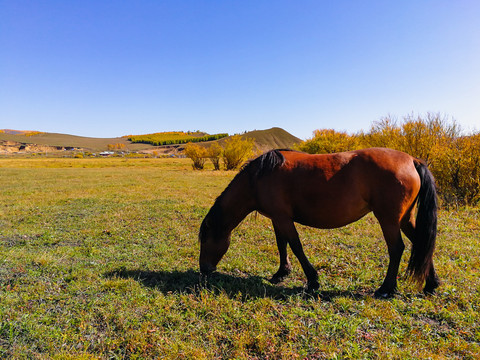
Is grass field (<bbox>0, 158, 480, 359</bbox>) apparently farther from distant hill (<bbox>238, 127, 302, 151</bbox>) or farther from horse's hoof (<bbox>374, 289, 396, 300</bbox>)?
distant hill (<bbox>238, 127, 302, 151</bbox>)

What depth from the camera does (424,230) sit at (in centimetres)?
389

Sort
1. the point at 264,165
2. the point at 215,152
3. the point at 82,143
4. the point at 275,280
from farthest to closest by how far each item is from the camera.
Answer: the point at 82,143, the point at 215,152, the point at 275,280, the point at 264,165

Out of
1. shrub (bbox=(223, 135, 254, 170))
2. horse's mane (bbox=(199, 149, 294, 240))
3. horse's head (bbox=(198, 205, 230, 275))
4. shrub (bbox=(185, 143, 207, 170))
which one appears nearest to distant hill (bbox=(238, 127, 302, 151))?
shrub (bbox=(185, 143, 207, 170))

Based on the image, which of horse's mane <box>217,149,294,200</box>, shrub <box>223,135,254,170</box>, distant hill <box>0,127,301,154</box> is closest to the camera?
horse's mane <box>217,149,294,200</box>

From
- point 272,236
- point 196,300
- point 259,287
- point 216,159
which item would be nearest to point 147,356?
point 196,300

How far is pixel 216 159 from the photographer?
37156 millimetres

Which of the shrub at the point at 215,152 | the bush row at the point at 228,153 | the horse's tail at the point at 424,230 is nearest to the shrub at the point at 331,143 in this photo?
the bush row at the point at 228,153

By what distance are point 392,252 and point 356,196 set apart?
1.03 metres

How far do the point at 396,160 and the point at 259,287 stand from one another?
3052 millimetres

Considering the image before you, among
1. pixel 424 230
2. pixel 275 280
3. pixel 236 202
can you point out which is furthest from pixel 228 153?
pixel 424 230

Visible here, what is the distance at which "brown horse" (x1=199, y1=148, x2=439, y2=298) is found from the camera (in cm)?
377

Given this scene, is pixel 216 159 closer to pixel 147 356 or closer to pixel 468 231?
pixel 468 231

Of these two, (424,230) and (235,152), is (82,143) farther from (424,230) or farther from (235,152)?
(424,230)

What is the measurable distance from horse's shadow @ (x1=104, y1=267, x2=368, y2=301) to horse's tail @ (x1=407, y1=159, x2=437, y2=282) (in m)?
0.93
